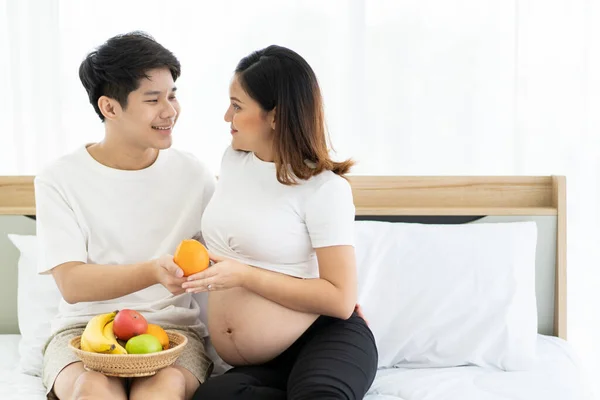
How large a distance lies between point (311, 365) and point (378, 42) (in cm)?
133

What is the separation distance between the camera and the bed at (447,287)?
212 cm

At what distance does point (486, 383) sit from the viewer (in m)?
2.04

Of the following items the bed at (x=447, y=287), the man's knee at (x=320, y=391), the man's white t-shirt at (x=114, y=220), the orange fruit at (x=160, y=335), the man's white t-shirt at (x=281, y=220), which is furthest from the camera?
the bed at (x=447, y=287)

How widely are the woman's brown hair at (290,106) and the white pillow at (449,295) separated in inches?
19.5

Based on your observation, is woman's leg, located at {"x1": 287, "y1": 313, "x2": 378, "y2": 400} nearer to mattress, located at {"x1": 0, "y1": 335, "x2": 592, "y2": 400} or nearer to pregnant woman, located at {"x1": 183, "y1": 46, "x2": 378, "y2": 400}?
pregnant woman, located at {"x1": 183, "y1": 46, "x2": 378, "y2": 400}

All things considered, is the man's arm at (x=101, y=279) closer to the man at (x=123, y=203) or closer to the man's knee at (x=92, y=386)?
the man at (x=123, y=203)

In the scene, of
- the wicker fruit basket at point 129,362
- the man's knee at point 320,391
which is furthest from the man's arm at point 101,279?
the man's knee at point 320,391

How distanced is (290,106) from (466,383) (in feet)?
2.76

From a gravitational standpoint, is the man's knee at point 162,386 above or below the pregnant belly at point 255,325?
below

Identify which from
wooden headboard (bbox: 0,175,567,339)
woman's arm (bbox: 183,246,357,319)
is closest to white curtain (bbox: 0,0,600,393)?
wooden headboard (bbox: 0,175,567,339)

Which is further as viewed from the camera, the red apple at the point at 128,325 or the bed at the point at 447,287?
the bed at the point at 447,287

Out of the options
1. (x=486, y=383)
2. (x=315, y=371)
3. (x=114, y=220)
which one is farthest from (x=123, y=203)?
(x=486, y=383)

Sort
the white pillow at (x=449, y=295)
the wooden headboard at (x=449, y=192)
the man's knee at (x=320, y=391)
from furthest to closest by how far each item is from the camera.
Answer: the wooden headboard at (x=449, y=192) < the white pillow at (x=449, y=295) < the man's knee at (x=320, y=391)

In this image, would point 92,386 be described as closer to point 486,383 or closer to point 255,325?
point 255,325
